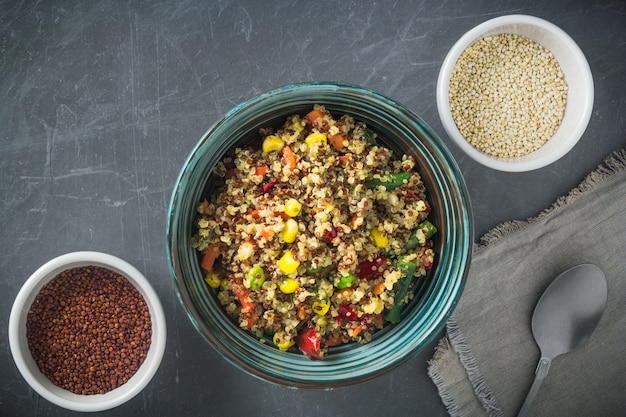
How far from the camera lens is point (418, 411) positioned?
2.31 meters

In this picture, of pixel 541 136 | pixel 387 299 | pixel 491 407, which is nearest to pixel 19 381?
pixel 387 299

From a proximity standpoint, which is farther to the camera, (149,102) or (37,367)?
(149,102)

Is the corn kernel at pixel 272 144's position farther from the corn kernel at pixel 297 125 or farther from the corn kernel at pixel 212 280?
the corn kernel at pixel 212 280

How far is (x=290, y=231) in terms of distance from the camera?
1697 mm

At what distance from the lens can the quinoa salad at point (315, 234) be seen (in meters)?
1.73

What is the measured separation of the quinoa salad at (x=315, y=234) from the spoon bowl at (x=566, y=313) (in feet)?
2.17

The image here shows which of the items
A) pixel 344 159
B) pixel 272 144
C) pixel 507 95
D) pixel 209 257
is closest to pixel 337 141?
pixel 344 159

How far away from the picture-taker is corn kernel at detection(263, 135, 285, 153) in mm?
1818

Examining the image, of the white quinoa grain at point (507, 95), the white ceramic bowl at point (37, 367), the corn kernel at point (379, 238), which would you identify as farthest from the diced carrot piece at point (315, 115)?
the white ceramic bowl at point (37, 367)

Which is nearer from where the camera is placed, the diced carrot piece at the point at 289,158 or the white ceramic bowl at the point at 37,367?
the diced carrot piece at the point at 289,158

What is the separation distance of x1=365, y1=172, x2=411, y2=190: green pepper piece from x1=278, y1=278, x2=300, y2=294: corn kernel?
348mm

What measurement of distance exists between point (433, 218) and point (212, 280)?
696 mm

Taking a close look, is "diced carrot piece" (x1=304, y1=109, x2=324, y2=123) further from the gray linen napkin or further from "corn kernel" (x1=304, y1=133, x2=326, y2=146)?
the gray linen napkin

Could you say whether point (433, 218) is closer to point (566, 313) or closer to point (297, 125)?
point (297, 125)
